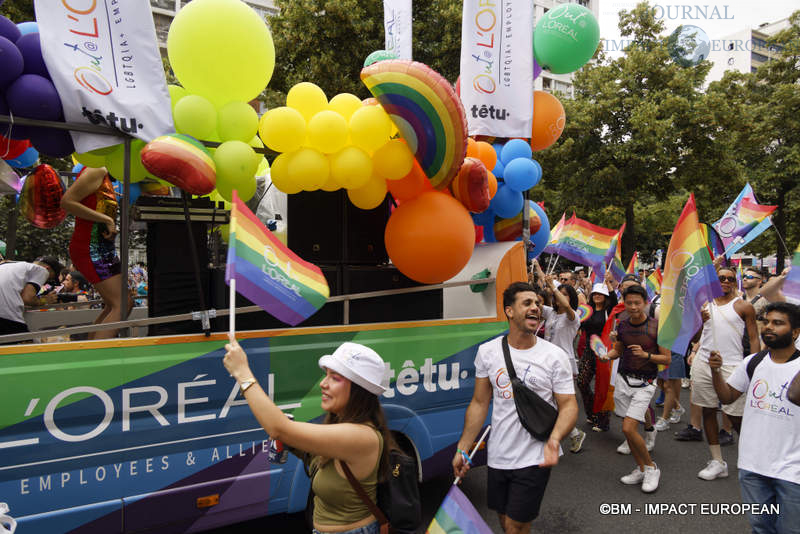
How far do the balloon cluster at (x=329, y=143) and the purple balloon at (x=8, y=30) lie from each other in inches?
53.2

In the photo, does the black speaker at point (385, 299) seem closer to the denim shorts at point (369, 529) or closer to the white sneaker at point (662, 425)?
the denim shorts at point (369, 529)

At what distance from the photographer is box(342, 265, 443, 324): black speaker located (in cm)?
411

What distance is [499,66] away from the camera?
511 cm

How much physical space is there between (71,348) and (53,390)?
0.22 meters

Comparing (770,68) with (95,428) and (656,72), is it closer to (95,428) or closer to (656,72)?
(656,72)

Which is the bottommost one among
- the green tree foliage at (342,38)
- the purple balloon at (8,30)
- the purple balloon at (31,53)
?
the purple balloon at (31,53)

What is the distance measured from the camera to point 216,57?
3406 mm

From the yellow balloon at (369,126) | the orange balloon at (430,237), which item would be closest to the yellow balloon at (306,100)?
the yellow balloon at (369,126)

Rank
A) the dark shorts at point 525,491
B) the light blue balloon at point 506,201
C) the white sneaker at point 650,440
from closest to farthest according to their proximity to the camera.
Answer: the dark shorts at point 525,491 → the light blue balloon at point 506,201 → the white sneaker at point 650,440

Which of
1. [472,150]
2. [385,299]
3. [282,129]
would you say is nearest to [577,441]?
[385,299]

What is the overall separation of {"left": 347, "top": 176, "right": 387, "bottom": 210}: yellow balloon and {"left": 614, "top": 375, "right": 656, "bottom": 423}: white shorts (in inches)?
133

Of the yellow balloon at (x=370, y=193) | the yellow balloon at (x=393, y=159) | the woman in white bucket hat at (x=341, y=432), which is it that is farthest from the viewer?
the yellow balloon at (x=370, y=193)

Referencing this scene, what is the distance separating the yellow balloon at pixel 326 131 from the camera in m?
3.48

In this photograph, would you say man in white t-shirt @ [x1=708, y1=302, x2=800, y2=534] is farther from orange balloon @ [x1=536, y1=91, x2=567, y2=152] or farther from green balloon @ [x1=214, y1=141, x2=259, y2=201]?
green balloon @ [x1=214, y1=141, x2=259, y2=201]
